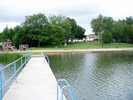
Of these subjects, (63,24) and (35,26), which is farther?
(63,24)

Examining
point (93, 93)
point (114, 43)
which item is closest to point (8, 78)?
point (93, 93)

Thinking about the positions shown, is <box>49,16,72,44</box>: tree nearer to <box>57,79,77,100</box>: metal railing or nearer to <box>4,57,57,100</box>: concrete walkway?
<box>4,57,57,100</box>: concrete walkway

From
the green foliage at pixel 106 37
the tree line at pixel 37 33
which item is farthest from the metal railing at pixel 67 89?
the green foliage at pixel 106 37

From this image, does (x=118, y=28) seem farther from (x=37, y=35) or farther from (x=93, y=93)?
(x=93, y=93)

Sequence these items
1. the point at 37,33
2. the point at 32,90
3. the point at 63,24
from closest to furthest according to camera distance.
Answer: the point at 32,90, the point at 37,33, the point at 63,24

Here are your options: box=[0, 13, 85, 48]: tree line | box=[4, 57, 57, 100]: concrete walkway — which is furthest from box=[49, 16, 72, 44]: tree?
box=[4, 57, 57, 100]: concrete walkway

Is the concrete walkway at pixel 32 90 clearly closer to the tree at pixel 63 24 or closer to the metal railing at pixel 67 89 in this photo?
the metal railing at pixel 67 89

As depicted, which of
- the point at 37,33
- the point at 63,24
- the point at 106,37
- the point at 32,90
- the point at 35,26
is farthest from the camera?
the point at 63,24

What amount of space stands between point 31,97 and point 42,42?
217 ft

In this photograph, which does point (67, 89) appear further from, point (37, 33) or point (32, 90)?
point (37, 33)

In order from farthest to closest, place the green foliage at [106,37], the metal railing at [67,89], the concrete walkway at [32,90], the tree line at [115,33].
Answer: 1. the tree line at [115,33]
2. the green foliage at [106,37]
3. the concrete walkway at [32,90]
4. the metal railing at [67,89]

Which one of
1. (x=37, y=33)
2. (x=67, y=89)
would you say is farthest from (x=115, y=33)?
(x=67, y=89)

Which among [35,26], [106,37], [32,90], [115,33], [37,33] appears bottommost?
[32,90]

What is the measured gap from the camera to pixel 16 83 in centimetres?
1405
